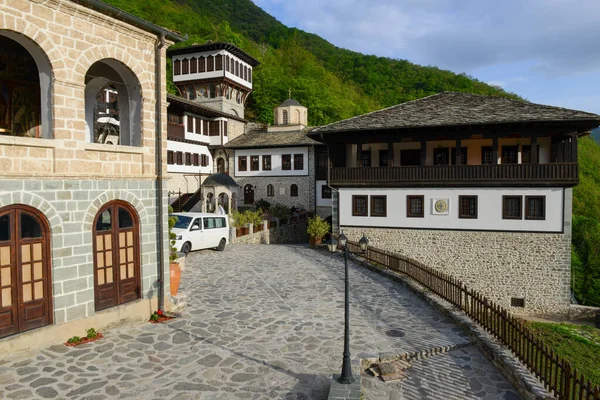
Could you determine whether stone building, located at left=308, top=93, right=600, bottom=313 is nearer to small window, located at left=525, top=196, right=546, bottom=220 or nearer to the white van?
small window, located at left=525, top=196, right=546, bottom=220

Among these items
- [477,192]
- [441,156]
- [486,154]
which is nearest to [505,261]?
[477,192]

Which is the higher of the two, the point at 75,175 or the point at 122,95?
the point at 122,95

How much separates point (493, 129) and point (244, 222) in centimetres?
1465

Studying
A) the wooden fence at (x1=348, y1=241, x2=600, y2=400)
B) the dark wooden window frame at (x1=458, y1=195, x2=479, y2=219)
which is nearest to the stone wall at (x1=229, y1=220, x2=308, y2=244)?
the wooden fence at (x1=348, y1=241, x2=600, y2=400)

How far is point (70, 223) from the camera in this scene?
26.3 feet

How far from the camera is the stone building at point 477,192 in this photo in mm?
18266

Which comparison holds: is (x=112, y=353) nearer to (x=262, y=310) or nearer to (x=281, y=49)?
(x=262, y=310)

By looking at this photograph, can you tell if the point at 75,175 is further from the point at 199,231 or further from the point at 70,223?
the point at 199,231

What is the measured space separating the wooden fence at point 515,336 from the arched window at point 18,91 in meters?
10.3

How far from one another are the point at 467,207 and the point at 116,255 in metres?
16.0

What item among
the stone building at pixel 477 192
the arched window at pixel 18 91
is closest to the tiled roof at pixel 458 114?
the stone building at pixel 477 192

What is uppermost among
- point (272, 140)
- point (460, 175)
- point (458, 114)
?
point (272, 140)

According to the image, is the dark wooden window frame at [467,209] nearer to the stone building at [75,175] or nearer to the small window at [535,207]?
the small window at [535,207]

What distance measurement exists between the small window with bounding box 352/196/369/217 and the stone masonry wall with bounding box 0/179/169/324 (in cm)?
1401
